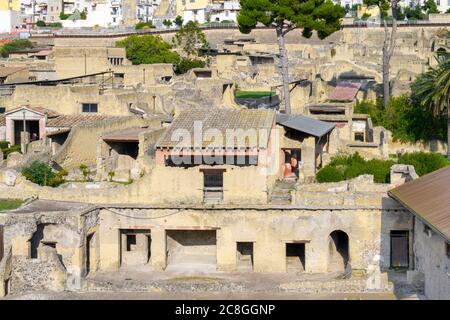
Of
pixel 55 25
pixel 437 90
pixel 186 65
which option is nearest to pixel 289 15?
pixel 437 90

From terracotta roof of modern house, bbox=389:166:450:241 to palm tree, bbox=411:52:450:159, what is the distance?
31.2 ft

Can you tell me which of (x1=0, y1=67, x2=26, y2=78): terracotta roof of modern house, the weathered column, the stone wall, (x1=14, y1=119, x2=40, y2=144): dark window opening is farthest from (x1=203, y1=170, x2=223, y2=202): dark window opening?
(x1=0, y1=67, x2=26, y2=78): terracotta roof of modern house

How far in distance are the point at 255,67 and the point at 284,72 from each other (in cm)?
1871

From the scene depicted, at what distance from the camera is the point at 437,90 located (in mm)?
36375

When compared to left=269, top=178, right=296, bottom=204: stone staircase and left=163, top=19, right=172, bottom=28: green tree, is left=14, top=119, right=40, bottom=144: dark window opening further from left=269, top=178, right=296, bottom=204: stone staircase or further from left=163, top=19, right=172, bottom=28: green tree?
left=163, top=19, right=172, bottom=28: green tree

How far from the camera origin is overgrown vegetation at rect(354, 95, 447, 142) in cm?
3928

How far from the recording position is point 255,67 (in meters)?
59.6

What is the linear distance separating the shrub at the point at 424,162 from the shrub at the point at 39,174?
1198cm

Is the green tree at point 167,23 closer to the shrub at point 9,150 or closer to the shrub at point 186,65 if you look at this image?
the shrub at point 186,65

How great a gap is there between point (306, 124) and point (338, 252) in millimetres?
6614

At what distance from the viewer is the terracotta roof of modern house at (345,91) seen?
1745 inches

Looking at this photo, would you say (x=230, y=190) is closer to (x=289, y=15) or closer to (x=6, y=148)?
(x=6, y=148)
